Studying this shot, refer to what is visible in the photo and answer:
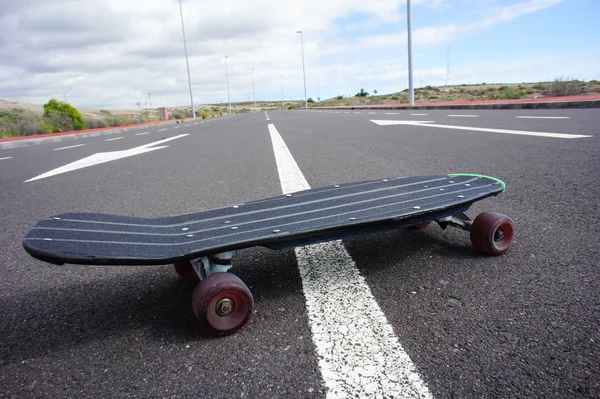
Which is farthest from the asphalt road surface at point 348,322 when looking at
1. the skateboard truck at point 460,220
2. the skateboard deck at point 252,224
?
the skateboard deck at point 252,224

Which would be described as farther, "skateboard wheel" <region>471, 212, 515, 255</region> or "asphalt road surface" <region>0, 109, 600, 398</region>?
"skateboard wheel" <region>471, 212, 515, 255</region>

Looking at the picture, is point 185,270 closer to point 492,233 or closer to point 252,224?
point 252,224

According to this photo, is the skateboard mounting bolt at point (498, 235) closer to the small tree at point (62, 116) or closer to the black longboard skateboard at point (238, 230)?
the black longboard skateboard at point (238, 230)

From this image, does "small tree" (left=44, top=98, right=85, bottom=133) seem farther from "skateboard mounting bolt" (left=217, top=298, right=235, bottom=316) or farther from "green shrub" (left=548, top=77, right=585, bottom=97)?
"green shrub" (left=548, top=77, right=585, bottom=97)

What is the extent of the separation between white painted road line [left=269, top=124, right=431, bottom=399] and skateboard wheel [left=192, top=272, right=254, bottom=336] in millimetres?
251

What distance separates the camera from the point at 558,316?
52.8 inches

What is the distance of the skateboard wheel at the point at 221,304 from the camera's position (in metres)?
1.33

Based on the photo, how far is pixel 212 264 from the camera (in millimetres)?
1535

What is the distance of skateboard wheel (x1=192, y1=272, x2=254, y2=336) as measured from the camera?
133cm

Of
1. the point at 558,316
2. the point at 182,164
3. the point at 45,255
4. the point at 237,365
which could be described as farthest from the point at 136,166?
the point at 558,316

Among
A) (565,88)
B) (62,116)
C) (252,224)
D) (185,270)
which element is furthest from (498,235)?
(62,116)

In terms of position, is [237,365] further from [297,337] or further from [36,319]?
[36,319]

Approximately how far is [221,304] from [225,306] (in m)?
0.02

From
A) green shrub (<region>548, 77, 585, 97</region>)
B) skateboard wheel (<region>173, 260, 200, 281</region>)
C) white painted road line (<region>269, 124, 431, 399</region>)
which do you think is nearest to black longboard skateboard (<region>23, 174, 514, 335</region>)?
skateboard wheel (<region>173, 260, 200, 281</region>)
